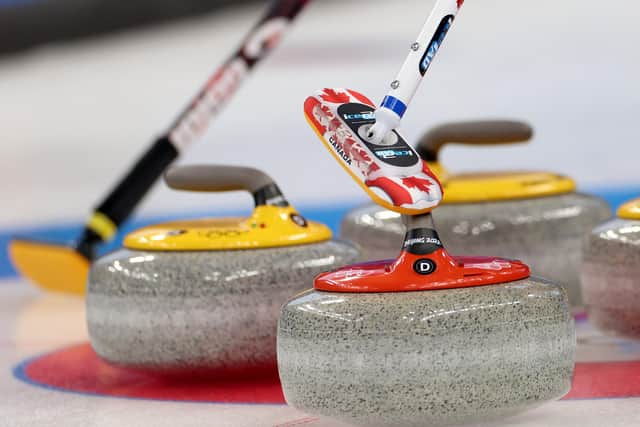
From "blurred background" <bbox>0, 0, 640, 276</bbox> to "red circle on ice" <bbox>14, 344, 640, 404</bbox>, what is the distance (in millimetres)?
2194

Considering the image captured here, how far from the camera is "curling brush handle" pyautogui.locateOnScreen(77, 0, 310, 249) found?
3535mm

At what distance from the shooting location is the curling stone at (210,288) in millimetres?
2221

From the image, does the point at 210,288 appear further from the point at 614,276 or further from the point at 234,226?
the point at 614,276

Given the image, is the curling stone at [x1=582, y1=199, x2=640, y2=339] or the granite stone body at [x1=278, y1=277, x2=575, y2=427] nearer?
the granite stone body at [x1=278, y1=277, x2=575, y2=427]

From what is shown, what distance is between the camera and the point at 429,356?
1.67 m

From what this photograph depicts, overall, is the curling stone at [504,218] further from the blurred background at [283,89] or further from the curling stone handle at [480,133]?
the blurred background at [283,89]

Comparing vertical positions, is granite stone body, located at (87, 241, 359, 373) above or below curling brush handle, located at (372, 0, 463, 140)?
below

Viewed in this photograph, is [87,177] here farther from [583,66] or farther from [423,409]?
[423,409]

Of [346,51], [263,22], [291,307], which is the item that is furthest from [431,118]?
[291,307]

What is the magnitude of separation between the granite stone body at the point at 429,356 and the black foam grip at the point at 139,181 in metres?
1.87

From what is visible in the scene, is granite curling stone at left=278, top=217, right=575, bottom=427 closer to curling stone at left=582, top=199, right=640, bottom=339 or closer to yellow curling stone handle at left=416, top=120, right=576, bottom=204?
curling stone at left=582, top=199, right=640, bottom=339

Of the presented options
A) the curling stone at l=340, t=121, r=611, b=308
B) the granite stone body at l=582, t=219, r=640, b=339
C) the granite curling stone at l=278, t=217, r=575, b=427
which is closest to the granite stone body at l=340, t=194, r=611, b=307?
the curling stone at l=340, t=121, r=611, b=308

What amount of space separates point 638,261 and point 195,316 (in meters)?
0.79

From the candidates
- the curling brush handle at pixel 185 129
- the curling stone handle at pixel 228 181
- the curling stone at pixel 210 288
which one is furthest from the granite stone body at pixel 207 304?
the curling brush handle at pixel 185 129
